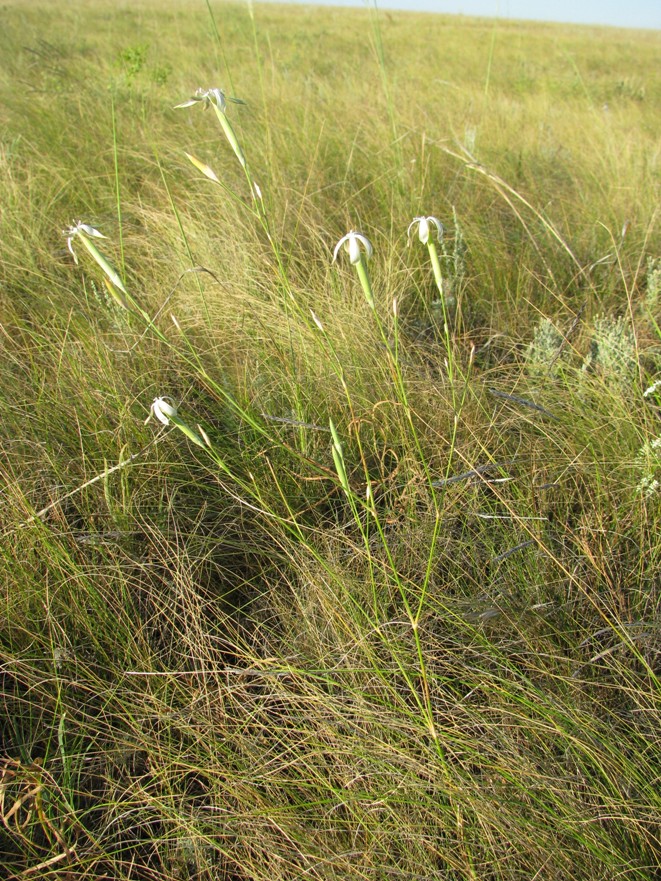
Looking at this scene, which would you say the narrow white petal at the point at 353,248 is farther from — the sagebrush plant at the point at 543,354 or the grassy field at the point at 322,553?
the sagebrush plant at the point at 543,354

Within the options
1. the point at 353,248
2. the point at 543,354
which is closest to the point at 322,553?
the point at 353,248

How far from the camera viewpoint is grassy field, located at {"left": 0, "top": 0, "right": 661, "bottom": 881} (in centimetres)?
87

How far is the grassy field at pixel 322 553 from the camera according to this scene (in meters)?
0.87

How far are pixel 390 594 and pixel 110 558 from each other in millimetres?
579

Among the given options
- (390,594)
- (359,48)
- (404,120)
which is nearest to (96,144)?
(404,120)

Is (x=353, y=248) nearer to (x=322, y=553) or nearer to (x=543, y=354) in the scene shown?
(x=322, y=553)

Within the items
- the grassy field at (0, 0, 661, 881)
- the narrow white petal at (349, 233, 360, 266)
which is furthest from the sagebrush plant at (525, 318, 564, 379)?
the narrow white petal at (349, 233, 360, 266)

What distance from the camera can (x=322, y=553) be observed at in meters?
1.26

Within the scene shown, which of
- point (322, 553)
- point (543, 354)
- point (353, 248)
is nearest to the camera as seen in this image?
point (353, 248)

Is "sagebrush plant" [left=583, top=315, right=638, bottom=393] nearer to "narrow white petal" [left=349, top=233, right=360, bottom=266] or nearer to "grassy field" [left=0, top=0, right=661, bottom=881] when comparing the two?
"grassy field" [left=0, top=0, right=661, bottom=881]

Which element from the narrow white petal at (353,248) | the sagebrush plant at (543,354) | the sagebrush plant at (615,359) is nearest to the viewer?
the narrow white petal at (353,248)

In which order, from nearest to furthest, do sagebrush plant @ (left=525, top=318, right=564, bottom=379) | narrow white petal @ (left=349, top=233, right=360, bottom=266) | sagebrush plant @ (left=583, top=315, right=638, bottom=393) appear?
narrow white petal @ (left=349, top=233, right=360, bottom=266) → sagebrush plant @ (left=583, top=315, right=638, bottom=393) → sagebrush plant @ (left=525, top=318, right=564, bottom=379)

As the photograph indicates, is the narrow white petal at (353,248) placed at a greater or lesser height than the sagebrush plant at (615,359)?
greater

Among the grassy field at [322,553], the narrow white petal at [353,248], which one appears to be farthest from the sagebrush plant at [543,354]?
the narrow white petal at [353,248]
